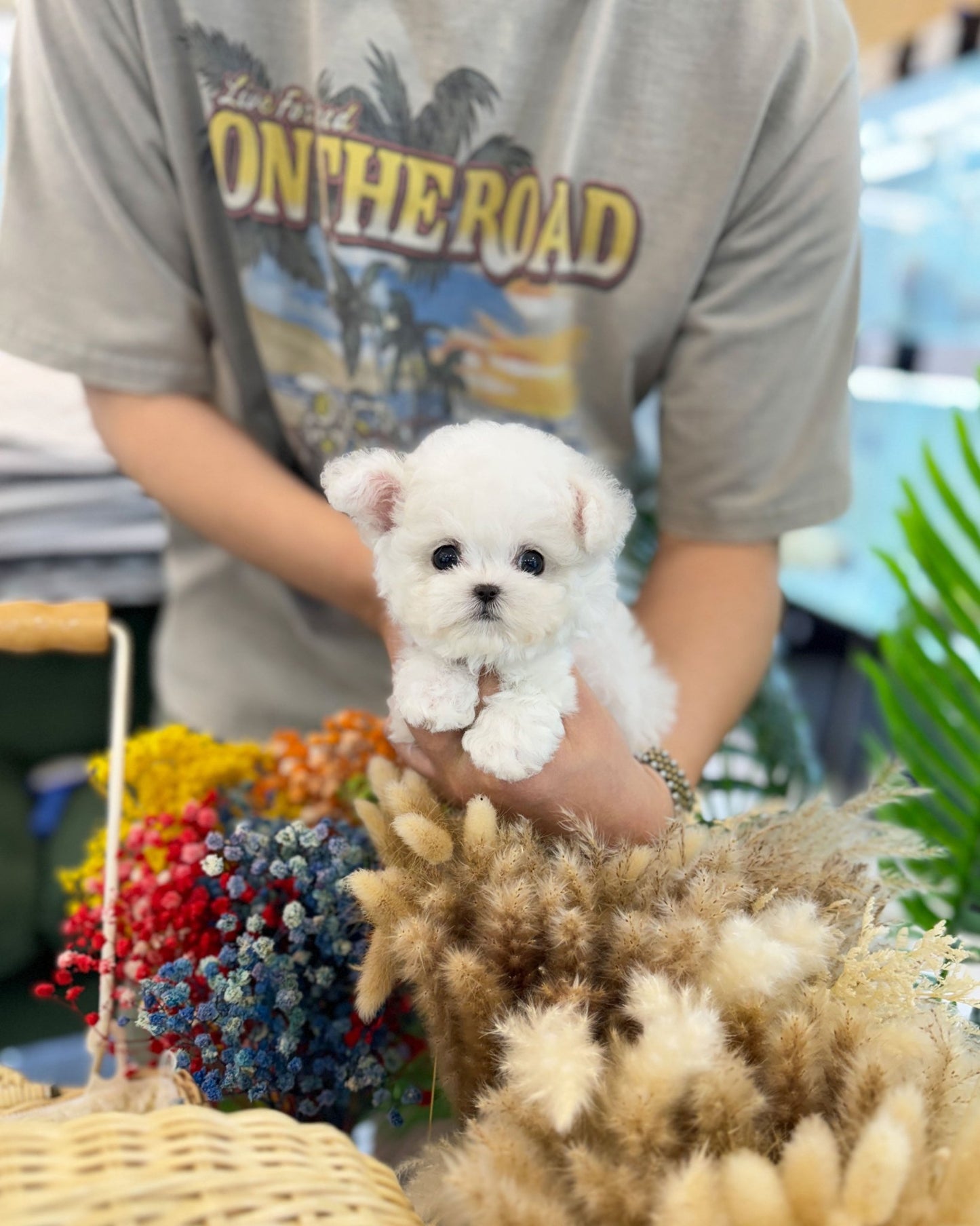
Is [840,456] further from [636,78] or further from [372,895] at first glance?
[372,895]

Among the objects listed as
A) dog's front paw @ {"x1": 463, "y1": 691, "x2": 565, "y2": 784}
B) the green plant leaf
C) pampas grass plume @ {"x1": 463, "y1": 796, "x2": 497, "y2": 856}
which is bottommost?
the green plant leaf

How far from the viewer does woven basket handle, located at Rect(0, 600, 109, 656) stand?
0.53 meters

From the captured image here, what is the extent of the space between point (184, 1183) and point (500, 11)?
0.66 metres

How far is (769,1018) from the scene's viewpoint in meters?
0.34

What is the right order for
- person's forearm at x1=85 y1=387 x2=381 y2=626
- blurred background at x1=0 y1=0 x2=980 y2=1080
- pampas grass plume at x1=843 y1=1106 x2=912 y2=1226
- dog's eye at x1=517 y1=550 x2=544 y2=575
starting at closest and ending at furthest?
pampas grass plume at x1=843 y1=1106 x2=912 y2=1226 → dog's eye at x1=517 y1=550 x2=544 y2=575 → person's forearm at x1=85 y1=387 x2=381 y2=626 → blurred background at x1=0 y1=0 x2=980 y2=1080

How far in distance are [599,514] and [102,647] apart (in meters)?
0.37

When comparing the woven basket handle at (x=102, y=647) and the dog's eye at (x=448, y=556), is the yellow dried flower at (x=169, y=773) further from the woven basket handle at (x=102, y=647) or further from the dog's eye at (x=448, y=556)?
the dog's eye at (x=448, y=556)

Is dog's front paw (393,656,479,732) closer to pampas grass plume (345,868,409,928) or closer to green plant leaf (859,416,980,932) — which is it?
pampas grass plume (345,868,409,928)

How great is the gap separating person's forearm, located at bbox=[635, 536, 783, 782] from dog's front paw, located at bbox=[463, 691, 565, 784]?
0.19 m

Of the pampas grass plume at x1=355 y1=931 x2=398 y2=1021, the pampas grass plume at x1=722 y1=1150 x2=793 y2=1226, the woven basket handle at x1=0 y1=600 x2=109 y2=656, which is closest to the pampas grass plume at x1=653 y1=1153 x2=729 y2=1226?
the pampas grass plume at x1=722 y1=1150 x2=793 y2=1226

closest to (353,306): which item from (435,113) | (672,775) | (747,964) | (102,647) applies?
(435,113)

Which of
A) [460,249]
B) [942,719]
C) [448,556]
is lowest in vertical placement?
[942,719]

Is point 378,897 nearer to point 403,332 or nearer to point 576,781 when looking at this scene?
point 576,781

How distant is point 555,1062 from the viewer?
30 centimetres
